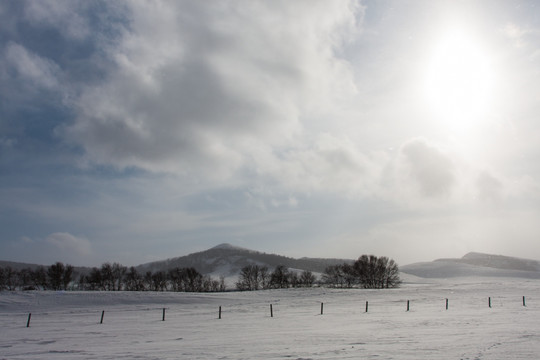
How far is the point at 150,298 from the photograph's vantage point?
78.4 meters

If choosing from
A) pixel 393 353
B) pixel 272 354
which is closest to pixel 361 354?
pixel 393 353

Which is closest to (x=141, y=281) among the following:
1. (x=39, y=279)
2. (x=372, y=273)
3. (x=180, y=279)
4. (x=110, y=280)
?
(x=110, y=280)

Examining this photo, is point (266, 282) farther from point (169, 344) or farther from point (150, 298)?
point (169, 344)

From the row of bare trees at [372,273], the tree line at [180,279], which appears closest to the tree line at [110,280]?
the tree line at [180,279]

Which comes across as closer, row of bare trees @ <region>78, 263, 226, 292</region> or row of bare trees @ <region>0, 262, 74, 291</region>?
row of bare trees @ <region>0, 262, 74, 291</region>

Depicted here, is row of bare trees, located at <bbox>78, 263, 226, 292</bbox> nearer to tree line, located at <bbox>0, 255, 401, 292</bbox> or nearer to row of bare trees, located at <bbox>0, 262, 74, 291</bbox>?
tree line, located at <bbox>0, 255, 401, 292</bbox>

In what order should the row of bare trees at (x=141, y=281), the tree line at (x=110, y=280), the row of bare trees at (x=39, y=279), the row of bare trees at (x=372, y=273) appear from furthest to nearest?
the row of bare trees at (x=141, y=281) → the tree line at (x=110, y=280) → the row of bare trees at (x=39, y=279) → the row of bare trees at (x=372, y=273)

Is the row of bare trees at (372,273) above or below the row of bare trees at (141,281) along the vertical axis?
above

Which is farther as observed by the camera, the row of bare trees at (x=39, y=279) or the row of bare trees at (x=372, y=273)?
the row of bare trees at (x=39, y=279)

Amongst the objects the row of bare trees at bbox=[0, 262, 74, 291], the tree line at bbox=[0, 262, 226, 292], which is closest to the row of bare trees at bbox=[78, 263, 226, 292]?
the tree line at bbox=[0, 262, 226, 292]

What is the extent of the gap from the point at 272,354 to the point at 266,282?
17443 cm

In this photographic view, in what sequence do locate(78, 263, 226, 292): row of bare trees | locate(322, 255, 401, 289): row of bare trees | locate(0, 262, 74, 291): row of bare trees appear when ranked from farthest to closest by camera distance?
1. locate(78, 263, 226, 292): row of bare trees
2. locate(0, 262, 74, 291): row of bare trees
3. locate(322, 255, 401, 289): row of bare trees

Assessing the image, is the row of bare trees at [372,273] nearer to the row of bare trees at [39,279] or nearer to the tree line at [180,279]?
the tree line at [180,279]

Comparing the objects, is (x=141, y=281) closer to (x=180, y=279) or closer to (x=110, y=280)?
(x=110, y=280)
